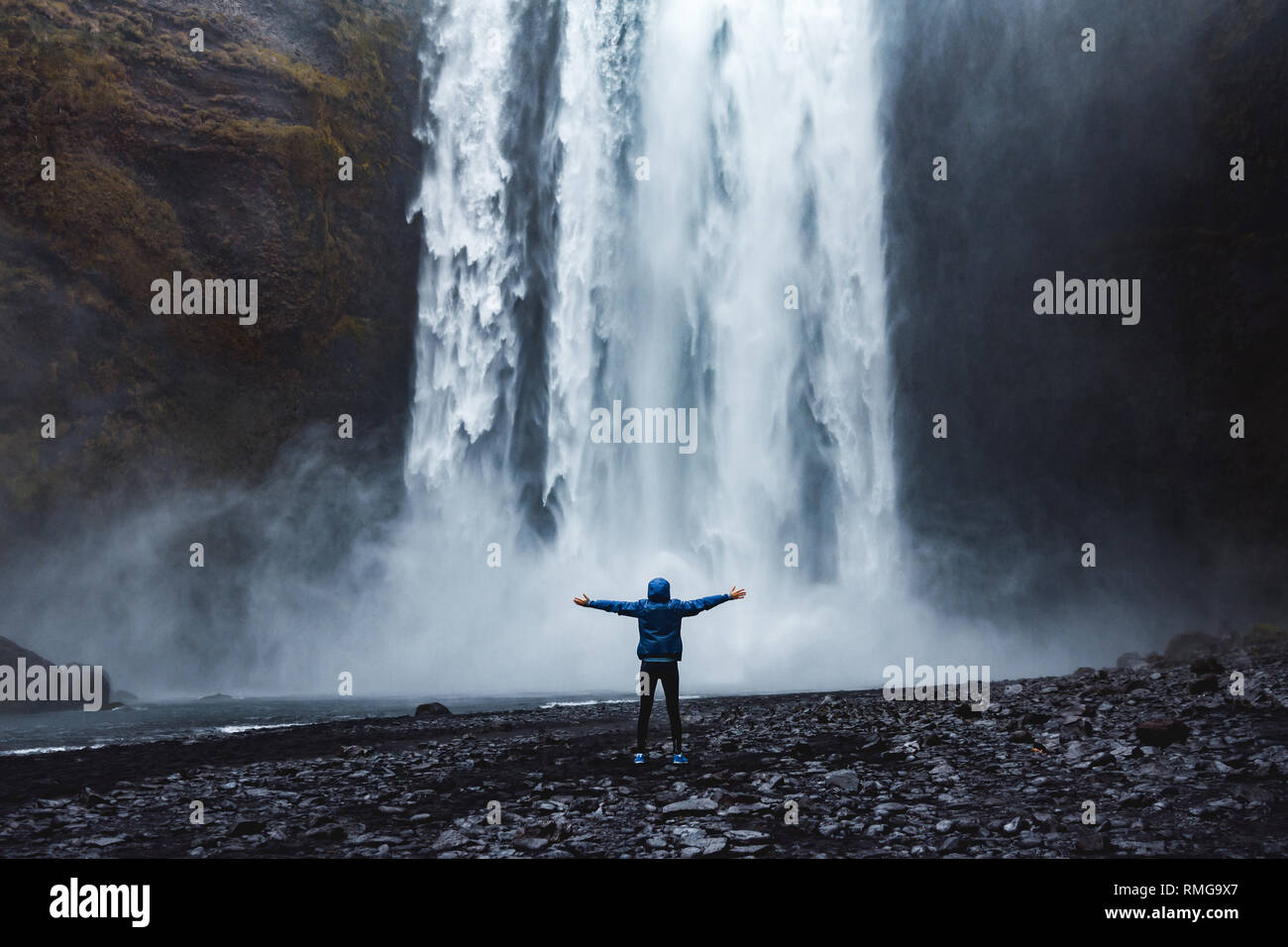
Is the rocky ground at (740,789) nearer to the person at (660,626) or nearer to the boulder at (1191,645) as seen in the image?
the person at (660,626)

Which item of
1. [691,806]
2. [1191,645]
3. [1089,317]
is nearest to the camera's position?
[691,806]

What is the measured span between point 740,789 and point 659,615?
1.65m

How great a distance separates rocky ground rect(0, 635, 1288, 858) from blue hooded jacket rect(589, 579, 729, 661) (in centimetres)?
114

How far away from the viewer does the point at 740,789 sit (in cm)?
745

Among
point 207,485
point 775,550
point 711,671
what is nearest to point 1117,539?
point 775,550

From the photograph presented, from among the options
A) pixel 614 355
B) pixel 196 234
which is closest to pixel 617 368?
pixel 614 355

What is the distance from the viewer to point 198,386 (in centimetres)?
2858

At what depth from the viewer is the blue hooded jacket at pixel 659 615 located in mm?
8172

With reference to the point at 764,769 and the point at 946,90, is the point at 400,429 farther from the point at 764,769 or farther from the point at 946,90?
the point at 764,769

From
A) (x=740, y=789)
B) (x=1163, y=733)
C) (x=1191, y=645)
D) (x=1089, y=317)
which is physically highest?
(x=1089, y=317)

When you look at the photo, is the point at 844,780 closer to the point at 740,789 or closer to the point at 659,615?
the point at 740,789

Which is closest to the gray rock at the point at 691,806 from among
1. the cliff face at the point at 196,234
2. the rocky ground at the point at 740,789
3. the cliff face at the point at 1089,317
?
the rocky ground at the point at 740,789
